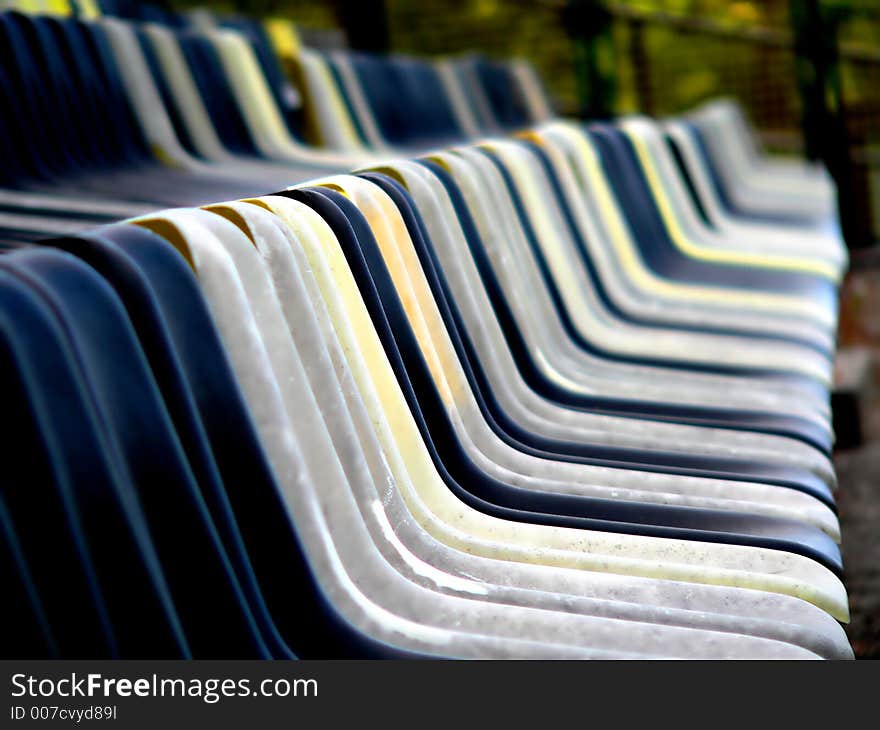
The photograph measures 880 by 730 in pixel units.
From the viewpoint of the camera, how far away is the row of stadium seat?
32.4 inches

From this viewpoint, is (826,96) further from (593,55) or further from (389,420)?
(389,420)

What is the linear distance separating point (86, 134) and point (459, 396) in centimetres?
147

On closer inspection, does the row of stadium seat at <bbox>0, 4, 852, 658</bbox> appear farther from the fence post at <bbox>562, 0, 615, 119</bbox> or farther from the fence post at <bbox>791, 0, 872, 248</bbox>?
the fence post at <bbox>562, 0, 615, 119</bbox>

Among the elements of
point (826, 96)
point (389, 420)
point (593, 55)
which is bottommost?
→ point (389, 420)

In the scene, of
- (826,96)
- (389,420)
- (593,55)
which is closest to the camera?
(389,420)

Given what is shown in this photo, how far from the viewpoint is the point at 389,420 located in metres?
1.28

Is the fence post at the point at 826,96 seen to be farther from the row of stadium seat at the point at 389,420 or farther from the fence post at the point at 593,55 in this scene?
the row of stadium seat at the point at 389,420

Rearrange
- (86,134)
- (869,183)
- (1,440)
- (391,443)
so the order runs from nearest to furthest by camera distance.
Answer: (1,440)
(391,443)
(86,134)
(869,183)

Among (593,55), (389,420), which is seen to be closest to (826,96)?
(593,55)

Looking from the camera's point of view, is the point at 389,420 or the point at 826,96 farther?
the point at 826,96

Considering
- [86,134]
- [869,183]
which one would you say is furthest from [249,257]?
[869,183]

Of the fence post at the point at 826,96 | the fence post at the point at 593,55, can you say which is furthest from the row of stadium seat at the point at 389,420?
the fence post at the point at 593,55
